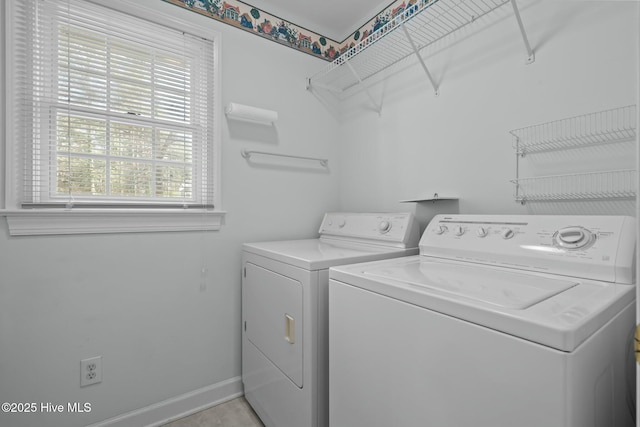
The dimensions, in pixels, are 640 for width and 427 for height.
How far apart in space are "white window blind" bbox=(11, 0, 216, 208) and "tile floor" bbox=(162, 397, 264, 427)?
48.3 inches

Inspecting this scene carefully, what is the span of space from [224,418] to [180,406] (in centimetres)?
27

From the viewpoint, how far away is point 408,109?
6.23ft

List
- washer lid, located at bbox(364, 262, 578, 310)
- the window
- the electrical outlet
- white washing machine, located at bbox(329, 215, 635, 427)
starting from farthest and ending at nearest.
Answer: the electrical outlet, the window, washer lid, located at bbox(364, 262, 578, 310), white washing machine, located at bbox(329, 215, 635, 427)

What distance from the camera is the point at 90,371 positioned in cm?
151

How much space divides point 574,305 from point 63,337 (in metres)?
2.02

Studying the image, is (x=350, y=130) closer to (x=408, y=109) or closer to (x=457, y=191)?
(x=408, y=109)

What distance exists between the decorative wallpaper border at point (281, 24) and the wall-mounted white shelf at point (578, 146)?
3.86ft

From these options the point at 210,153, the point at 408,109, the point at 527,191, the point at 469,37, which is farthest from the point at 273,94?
the point at 527,191

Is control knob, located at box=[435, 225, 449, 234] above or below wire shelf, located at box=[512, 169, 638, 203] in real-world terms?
below

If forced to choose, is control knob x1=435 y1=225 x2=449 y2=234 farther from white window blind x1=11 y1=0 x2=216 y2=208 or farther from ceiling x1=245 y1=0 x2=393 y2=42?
ceiling x1=245 y1=0 x2=393 y2=42

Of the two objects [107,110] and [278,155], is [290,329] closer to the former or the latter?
[278,155]

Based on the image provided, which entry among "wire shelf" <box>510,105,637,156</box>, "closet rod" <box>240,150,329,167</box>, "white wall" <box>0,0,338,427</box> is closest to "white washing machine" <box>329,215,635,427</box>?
"wire shelf" <box>510,105,637,156</box>

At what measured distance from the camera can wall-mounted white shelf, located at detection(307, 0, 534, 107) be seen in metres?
1.49

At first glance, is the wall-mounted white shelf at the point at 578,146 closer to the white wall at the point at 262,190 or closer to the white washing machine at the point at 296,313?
the white wall at the point at 262,190
